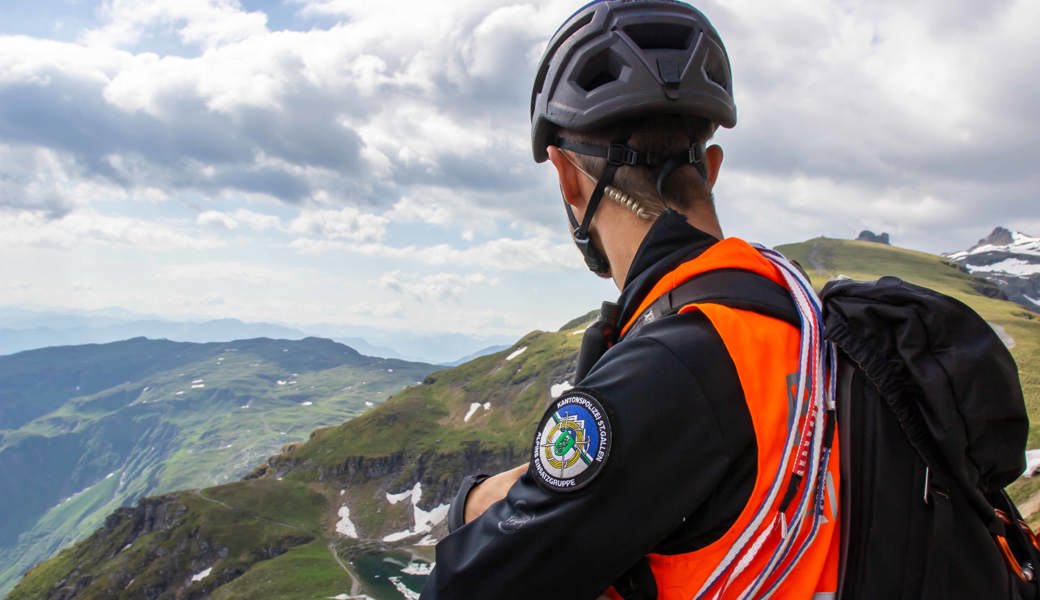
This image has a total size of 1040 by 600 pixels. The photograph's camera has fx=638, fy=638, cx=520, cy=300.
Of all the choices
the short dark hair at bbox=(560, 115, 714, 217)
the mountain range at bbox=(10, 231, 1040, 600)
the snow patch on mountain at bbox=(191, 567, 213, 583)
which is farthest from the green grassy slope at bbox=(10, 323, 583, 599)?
the short dark hair at bbox=(560, 115, 714, 217)

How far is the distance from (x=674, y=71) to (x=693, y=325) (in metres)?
2.29

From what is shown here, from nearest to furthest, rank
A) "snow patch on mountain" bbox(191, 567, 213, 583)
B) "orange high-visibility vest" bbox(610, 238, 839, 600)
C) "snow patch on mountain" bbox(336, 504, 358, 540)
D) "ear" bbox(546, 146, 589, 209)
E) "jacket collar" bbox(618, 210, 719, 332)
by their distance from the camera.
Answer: "orange high-visibility vest" bbox(610, 238, 839, 600)
"jacket collar" bbox(618, 210, 719, 332)
"ear" bbox(546, 146, 589, 209)
"snow patch on mountain" bbox(191, 567, 213, 583)
"snow patch on mountain" bbox(336, 504, 358, 540)

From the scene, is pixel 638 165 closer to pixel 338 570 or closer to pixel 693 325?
pixel 693 325

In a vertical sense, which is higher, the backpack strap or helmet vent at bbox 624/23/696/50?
helmet vent at bbox 624/23/696/50

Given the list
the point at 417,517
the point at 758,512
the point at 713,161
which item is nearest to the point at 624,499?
the point at 758,512

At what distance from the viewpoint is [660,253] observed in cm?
375

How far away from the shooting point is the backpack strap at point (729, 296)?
124 inches

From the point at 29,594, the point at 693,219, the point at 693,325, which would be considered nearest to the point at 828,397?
the point at 693,325

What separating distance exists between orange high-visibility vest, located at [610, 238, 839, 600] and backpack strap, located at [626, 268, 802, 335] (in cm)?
7

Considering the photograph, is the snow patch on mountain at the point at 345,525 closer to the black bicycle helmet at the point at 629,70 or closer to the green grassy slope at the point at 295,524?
the green grassy slope at the point at 295,524

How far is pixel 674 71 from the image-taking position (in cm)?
448

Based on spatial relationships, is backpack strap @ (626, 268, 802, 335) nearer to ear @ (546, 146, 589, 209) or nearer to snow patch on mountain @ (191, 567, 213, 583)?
ear @ (546, 146, 589, 209)

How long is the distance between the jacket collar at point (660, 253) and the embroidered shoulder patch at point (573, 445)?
997 mm

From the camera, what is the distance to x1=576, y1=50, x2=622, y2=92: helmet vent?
15.8 ft
